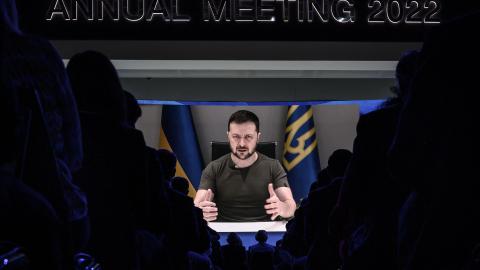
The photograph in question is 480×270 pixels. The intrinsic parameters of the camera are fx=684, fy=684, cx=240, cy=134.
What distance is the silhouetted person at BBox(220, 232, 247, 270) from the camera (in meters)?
6.45

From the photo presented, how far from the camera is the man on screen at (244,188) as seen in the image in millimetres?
8953

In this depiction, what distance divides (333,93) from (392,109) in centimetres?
469

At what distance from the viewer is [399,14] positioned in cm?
612

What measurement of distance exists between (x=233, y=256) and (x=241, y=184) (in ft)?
8.69

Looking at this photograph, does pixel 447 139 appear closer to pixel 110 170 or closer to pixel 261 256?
pixel 110 170

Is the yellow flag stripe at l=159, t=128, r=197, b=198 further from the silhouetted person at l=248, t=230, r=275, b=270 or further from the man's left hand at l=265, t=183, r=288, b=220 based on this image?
the silhouetted person at l=248, t=230, r=275, b=270

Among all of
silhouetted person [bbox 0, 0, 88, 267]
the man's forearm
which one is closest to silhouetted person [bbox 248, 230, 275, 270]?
the man's forearm

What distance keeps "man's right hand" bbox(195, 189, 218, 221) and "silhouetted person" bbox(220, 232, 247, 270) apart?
90.0 inches

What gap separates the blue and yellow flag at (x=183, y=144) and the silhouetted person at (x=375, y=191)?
7096 mm

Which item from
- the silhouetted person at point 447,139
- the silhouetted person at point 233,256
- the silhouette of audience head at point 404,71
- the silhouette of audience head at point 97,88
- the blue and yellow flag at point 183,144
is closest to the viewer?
the silhouetted person at point 447,139

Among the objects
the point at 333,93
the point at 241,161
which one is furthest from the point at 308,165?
the point at 333,93

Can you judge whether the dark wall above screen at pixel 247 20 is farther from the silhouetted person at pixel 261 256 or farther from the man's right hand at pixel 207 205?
the man's right hand at pixel 207 205

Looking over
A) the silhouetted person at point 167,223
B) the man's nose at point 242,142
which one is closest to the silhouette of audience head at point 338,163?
the silhouetted person at point 167,223

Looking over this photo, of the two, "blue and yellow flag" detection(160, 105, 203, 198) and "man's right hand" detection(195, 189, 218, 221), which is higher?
"blue and yellow flag" detection(160, 105, 203, 198)
